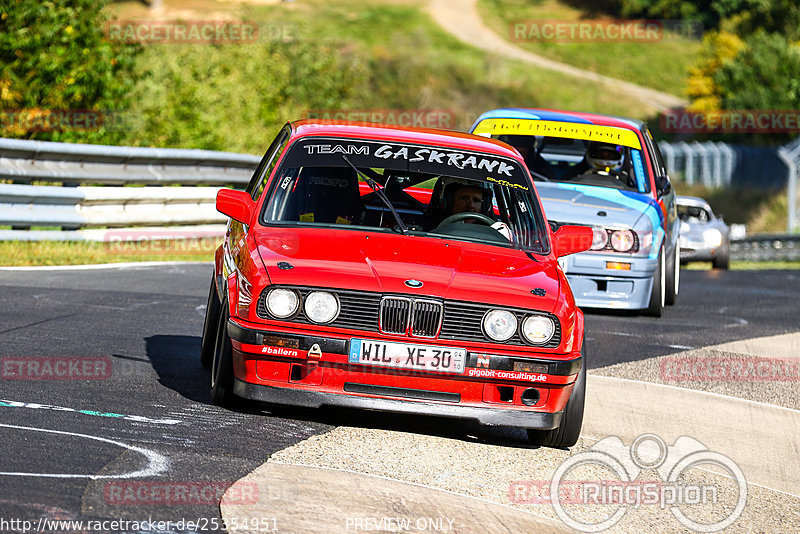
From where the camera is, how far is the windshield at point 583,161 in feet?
40.6

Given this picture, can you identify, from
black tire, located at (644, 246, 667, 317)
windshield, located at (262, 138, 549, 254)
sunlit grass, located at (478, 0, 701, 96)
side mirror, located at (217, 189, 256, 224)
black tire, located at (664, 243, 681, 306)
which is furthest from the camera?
sunlit grass, located at (478, 0, 701, 96)

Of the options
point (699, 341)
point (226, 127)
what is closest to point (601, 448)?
point (699, 341)

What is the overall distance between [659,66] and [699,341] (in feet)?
241

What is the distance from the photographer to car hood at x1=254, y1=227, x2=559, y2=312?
6.21 m

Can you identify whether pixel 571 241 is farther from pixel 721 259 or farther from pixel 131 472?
pixel 721 259

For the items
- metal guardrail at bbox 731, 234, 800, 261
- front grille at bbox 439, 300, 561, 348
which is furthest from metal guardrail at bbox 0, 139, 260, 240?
metal guardrail at bbox 731, 234, 800, 261

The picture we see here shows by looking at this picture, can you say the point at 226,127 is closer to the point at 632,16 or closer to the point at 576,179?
the point at 576,179

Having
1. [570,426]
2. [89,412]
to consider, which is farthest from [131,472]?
[570,426]

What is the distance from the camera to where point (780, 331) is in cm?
1190

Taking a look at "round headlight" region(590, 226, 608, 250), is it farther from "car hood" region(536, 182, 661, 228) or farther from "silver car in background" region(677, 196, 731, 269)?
"silver car in background" region(677, 196, 731, 269)

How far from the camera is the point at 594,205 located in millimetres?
11602

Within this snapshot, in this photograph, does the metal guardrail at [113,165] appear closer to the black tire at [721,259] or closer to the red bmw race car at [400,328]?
the red bmw race car at [400,328]

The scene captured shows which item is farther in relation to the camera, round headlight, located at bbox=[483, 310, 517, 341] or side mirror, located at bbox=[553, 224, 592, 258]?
side mirror, located at bbox=[553, 224, 592, 258]

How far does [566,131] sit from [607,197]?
101 centimetres
